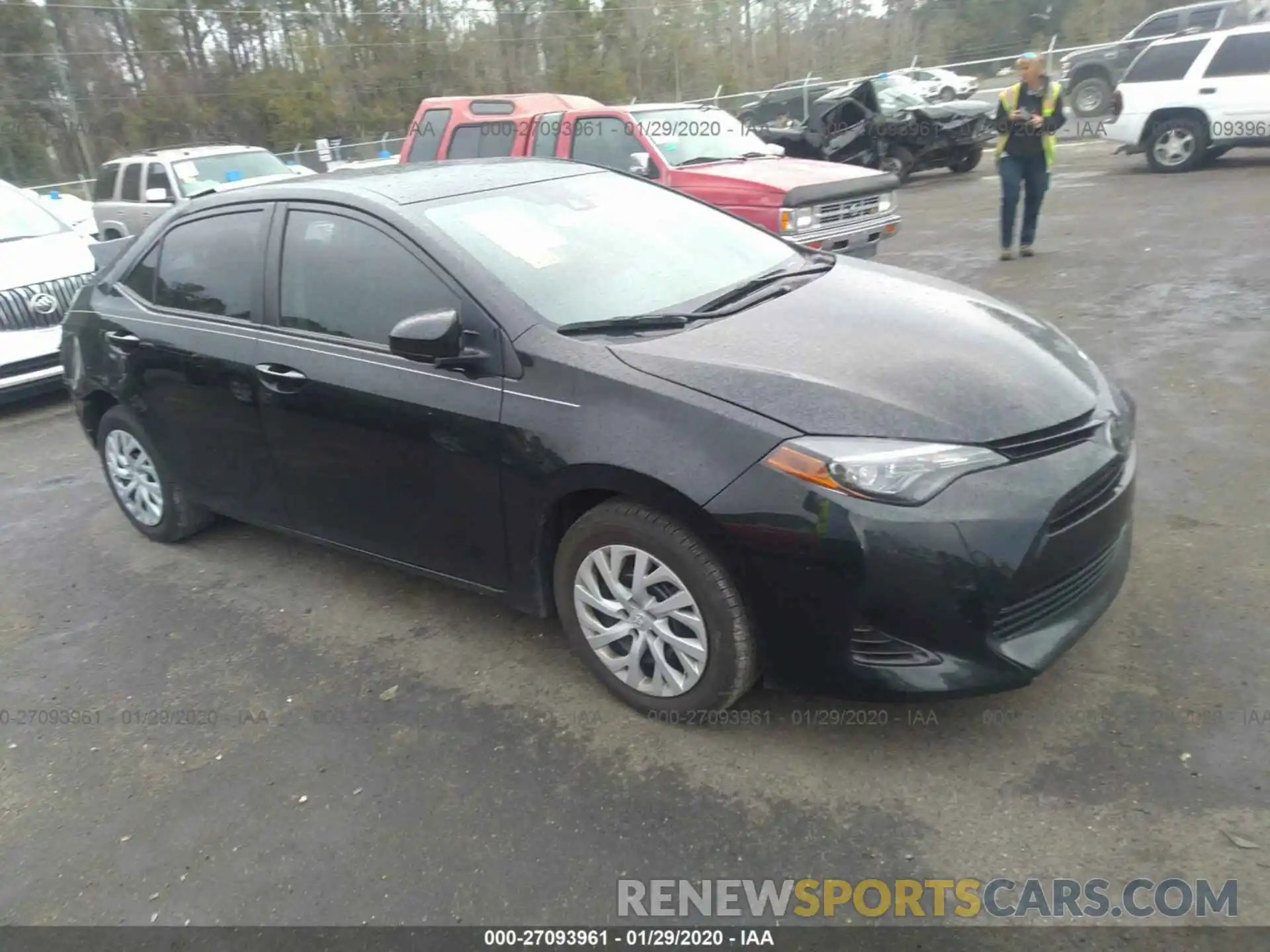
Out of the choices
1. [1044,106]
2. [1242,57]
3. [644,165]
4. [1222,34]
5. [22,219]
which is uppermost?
[1222,34]

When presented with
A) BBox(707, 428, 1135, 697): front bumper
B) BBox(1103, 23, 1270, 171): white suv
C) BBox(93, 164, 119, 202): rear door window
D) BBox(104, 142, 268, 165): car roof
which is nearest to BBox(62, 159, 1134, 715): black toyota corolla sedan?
BBox(707, 428, 1135, 697): front bumper

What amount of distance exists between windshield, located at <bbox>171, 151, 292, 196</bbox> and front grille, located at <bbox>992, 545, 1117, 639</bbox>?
12.4 meters

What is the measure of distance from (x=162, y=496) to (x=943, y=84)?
27.4m

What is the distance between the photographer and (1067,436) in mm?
2895

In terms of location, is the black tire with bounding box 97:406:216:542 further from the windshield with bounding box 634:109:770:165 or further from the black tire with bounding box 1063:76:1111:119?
the black tire with bounding box 1063:76:1111:119

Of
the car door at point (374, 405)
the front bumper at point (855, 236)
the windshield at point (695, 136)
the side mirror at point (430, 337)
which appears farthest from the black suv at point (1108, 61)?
the side mirror at point (430, 337)

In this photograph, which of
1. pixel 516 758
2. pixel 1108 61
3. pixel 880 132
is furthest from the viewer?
pixel 1108 61

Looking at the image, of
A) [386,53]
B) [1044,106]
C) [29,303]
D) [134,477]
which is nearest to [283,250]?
[134,477]

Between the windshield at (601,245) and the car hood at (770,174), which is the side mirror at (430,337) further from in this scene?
the car hood at (770,174)

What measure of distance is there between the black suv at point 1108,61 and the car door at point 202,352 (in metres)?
20.3

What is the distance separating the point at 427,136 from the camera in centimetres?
1136

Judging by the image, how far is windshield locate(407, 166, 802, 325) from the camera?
3.42 m

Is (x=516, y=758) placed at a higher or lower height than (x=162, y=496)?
lower

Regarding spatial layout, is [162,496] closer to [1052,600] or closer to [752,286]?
[752,286]
